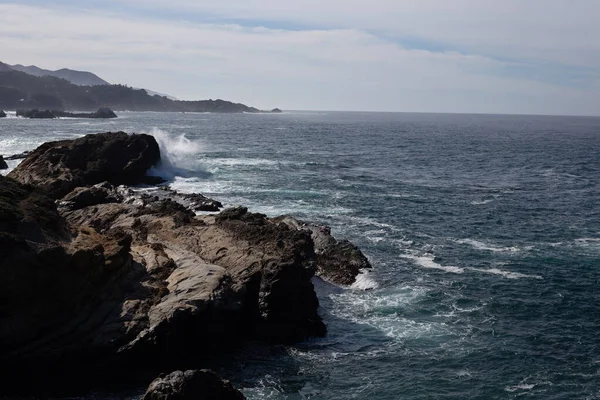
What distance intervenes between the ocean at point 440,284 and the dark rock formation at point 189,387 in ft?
14.9

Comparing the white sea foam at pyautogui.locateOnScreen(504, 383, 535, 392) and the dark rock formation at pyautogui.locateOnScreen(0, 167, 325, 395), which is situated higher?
the dark rock formation at pyautogui.locateOnScreen(0, 167, 325, 395)

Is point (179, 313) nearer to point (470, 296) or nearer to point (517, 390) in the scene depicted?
point (517, 390)

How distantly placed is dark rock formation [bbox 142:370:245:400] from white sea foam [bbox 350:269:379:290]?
17.4 m

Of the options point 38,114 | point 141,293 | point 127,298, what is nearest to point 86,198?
point 141,293

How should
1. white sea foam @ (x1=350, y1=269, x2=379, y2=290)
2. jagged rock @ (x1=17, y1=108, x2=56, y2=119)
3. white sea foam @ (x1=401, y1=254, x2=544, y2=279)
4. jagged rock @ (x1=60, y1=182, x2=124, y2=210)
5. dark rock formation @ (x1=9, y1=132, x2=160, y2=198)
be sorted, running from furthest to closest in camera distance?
jagged rock @ (x1=17, y1=108, x2=56, y2=119)
dark rock formation @ (x1=9, y1=132, x2=160, y2=198)
jagged rock @ (x1=60, y1=182, x2=124, y2=210)
white sea foam @ (x1=401, y1=254, x2=544, y2=279)
white sea foam @ (x1=350, y1=269, x2=379, y2=290)

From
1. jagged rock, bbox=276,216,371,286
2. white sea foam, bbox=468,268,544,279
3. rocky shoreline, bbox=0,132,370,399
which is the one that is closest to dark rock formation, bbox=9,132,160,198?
rocky shoreline, bbox=0,132,370,399

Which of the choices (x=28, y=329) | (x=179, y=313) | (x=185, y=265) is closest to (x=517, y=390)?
(x=179, y=313)

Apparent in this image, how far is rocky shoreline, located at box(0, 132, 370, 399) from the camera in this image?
2348cm

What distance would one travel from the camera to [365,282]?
35.8 meters

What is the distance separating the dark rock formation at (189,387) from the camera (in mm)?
18250

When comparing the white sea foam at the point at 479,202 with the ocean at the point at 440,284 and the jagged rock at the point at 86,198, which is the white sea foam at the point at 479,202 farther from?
the jagged rock at the point at 86,198

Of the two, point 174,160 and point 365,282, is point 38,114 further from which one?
point 365,282

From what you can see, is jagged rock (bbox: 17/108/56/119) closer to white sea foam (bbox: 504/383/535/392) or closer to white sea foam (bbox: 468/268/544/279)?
white sea foam (bbox: 468/268/544/279)

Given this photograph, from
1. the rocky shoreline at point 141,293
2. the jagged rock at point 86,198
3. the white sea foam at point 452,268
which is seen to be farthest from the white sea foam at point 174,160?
the white sea foam at point 452,268
